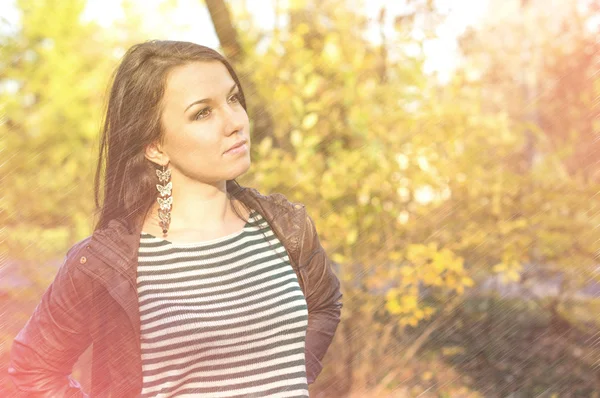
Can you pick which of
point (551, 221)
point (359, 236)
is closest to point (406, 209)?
point (359, 236)

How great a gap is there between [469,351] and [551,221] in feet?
4.72

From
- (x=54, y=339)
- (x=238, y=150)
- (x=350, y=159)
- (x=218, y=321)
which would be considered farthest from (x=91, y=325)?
(x=350, y=159)

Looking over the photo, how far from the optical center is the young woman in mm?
2086

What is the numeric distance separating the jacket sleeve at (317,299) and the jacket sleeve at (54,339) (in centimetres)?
64

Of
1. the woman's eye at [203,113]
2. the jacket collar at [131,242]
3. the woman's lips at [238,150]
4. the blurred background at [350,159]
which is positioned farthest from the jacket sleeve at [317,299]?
the blurred background at [350,159]

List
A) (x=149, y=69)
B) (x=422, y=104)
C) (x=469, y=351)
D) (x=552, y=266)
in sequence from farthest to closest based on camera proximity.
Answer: (x=469, y=351) → (x=552, y=266) → (x=422, y=104) → (x=149, y=69)

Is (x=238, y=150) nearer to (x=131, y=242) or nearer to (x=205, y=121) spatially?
(x=205, y=121)

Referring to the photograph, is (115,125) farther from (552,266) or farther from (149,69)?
(552,266)

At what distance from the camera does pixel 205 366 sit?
2.07m

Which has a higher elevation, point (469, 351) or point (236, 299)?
point (236, 299)

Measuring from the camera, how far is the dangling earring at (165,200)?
2266 mm

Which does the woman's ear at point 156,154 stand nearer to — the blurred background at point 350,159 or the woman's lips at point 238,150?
the woman's lips at point 238,150

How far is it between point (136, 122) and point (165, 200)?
0.76 feet

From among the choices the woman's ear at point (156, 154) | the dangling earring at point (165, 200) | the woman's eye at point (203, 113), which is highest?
the woman's eye at point (203, 113)
